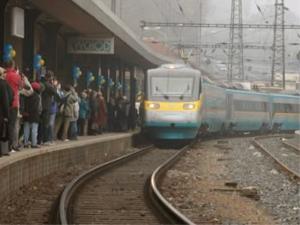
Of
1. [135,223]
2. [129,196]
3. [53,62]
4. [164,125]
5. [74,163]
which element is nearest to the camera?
[135,223]

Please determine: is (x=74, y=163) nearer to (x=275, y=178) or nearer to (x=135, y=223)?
(x=275, y=178)

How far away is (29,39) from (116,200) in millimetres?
9492

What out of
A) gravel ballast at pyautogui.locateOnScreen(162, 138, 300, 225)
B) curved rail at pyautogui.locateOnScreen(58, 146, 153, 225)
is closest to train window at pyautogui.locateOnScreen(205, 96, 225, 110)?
gravel ballast at pyautogui.locateOnScreen(162, 138, 300, 225)

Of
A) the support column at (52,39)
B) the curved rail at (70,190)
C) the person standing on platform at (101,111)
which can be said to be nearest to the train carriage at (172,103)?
the person standing on platform at (101,111)

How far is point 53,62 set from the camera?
23906 mm

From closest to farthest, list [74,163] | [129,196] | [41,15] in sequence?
1. [129,196]
2. [74,163]
3. [41,15]

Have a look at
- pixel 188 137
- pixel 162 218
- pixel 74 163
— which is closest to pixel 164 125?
pixel 188 137

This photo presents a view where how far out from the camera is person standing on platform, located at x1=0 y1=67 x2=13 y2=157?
463 inches

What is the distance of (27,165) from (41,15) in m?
9.43

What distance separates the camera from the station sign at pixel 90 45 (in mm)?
24938

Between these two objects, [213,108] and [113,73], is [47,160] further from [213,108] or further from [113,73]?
[113,73]

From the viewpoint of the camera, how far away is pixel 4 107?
11781 mm

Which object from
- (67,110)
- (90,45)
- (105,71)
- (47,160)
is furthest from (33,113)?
(105,71)

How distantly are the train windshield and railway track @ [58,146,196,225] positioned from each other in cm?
889
